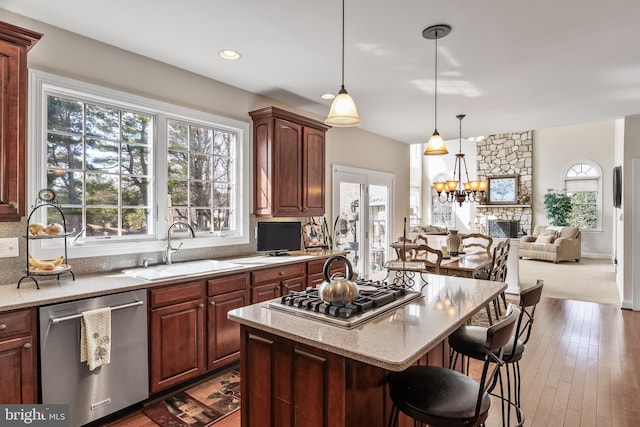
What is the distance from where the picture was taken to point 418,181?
42.3 ft

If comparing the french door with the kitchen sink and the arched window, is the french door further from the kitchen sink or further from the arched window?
the arched window

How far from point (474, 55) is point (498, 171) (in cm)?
969

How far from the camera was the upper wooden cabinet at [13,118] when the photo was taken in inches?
82.6

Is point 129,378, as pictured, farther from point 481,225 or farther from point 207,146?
point 481,225

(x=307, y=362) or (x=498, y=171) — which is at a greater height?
(x=498, y=171)

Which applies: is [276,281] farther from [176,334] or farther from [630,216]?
[630,216]

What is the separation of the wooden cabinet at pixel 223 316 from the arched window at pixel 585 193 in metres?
10.9

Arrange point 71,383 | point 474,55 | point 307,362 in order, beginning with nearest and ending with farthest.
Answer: point 307,362
point 71,383
point 474,55

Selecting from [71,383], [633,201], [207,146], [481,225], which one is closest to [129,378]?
[71,383]

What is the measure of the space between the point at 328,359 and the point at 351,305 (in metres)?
0.32

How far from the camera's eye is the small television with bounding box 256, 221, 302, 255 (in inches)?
153

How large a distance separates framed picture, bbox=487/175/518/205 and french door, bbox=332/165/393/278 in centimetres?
677

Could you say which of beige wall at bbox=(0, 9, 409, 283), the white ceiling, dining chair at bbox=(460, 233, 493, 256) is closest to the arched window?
dining chair at bbox=(460, 233, 493, 256)

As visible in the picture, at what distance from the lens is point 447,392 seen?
4.95ft
